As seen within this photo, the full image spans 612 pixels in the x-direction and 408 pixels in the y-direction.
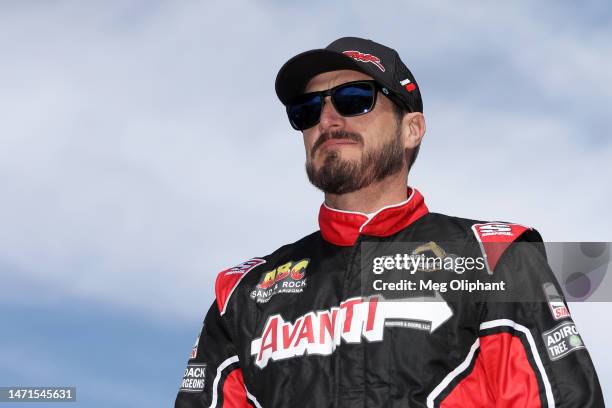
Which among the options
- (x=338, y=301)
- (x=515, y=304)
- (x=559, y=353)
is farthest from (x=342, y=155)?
(x=559, y=353)

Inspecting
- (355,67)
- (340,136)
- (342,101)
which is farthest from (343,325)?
(355,67)

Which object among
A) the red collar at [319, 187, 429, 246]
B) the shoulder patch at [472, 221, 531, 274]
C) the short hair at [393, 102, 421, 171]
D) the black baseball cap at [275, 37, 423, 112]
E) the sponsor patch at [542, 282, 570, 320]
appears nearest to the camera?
the sponsor patch at [542, 282, 570, 320]

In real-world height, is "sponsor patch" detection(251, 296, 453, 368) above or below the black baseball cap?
below

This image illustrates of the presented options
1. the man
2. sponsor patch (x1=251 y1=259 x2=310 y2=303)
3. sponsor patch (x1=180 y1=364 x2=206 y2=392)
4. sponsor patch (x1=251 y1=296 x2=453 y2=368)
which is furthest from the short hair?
sponsor patch (x1=180 y1=364 x2=206 y2=392)

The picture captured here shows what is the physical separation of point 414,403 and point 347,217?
1.37 meters

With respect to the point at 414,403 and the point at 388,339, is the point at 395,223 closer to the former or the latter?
the point at 388,339

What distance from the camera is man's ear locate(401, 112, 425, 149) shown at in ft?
19.1

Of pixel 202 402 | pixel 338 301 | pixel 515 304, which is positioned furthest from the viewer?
pixel 202 402

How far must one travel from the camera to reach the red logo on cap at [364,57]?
5.67 meters

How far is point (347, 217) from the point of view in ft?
18.1

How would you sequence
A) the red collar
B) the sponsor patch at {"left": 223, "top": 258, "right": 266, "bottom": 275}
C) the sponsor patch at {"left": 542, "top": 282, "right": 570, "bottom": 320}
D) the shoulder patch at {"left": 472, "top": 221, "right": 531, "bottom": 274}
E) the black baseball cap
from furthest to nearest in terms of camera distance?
the sponsor patch at {"left": 223, "top": 258, "right": 266, "bottom": 275} → the black baseball cap → the red collar → the shoulder patch at {"left": 472, "top": 221, "right": 531, "bottom": 274} → the sponsor patch at {"left": 542, "top": 282, "right": 570, "bottom": 320}

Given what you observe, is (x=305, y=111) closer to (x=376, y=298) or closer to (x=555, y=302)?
(x=376, y=298)

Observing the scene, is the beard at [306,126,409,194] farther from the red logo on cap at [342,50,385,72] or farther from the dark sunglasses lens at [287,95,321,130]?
the red logo on cap at [342,50,385,72]

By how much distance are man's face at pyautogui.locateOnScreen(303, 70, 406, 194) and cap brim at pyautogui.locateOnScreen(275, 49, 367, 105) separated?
0.92 feet
